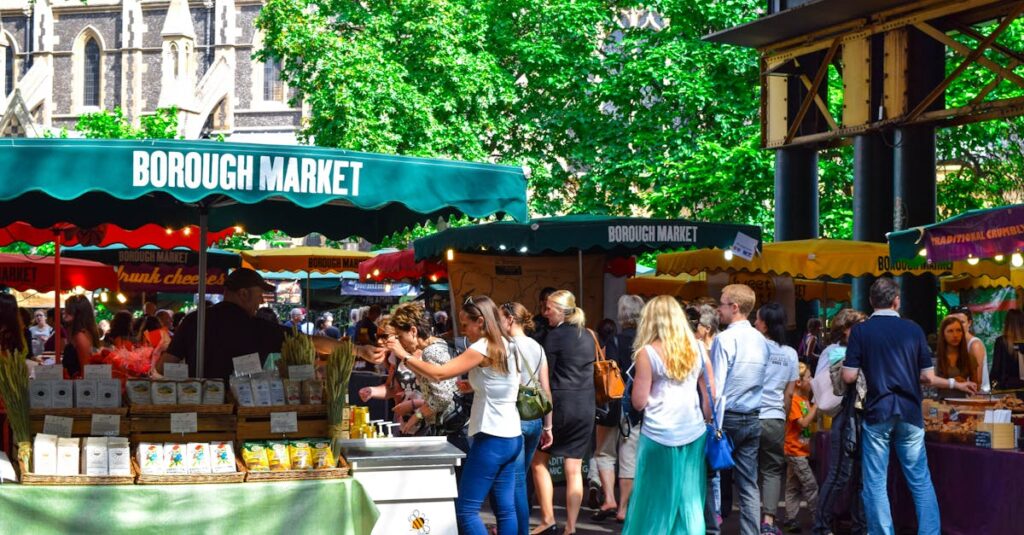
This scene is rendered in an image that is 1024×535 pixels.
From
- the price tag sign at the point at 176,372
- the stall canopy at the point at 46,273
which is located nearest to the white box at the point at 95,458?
the price tag sign at the point at 176,372

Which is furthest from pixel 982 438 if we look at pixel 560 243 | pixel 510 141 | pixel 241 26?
pixel 241 26

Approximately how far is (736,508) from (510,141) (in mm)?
23503

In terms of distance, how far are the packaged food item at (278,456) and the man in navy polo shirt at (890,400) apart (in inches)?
157

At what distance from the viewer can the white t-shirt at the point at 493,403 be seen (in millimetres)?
8078

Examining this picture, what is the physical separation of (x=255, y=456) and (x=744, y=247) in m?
7.96

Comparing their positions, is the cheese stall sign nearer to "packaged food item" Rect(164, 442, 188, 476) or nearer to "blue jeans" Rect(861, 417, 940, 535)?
A: "packaged food item" Rect(164, 442, 188, 476)

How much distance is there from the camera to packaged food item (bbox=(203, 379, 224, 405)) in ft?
24.1

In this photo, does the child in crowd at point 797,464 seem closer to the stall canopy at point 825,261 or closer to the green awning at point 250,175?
the stall canopy at point 825,261

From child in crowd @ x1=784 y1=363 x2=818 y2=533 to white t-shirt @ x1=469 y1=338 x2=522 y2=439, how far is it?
11.2 ft

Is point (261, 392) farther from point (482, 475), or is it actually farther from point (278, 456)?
point (482, 475)

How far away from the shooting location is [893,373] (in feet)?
29.9

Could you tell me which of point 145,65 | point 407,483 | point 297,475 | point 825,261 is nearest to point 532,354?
point 407,483

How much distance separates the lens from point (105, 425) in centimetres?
712

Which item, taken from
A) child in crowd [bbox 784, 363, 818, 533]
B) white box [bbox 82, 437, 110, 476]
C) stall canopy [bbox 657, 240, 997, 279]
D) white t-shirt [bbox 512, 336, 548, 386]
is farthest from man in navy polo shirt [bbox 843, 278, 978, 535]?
stall canopy [bbox 657, 240, 997, 279]
